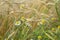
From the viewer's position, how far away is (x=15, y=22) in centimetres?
304

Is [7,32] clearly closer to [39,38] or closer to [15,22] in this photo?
[15,22]

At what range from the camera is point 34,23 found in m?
3.03

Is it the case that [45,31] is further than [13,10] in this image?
No

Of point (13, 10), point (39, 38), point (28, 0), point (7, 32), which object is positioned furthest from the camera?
point (28, 0)

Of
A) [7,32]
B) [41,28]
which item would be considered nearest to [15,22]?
[7,32]

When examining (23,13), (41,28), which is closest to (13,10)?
(23,13)

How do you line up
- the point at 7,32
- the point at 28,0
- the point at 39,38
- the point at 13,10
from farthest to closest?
the point at 28,0 < the point at 13,10 < the point at 7,32 < the point at 39,38

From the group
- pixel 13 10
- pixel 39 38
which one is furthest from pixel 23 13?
pixel 39 38

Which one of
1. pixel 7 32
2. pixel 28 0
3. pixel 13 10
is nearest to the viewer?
pixel 7 32

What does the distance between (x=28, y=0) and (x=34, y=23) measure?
1.62 ft

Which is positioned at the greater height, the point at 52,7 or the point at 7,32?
the point at 52,7

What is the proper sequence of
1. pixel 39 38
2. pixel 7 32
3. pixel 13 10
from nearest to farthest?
pixel 39 38
pixel 7 32
pixel 13 10

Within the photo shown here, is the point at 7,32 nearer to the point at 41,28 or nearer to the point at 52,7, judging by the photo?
the point at 41,28

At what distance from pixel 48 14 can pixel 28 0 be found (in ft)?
1.35
